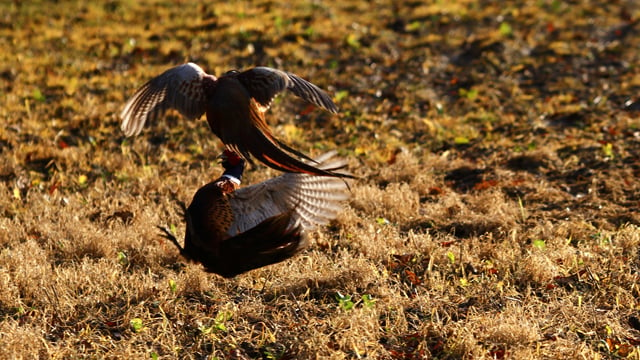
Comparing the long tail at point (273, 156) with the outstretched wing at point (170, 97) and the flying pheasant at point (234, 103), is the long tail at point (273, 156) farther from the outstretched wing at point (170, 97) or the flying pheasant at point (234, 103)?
the outstretched wing at point (170, 97)

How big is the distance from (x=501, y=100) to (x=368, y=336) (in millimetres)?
5789

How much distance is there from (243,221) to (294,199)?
48cm

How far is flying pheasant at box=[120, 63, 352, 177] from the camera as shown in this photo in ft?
12.3

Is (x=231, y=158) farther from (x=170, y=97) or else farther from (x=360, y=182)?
(x=360, y=182)

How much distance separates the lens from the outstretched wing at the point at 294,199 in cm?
446

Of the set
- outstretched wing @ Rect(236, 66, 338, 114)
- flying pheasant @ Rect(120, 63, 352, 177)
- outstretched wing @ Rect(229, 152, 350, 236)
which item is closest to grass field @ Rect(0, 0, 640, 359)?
outstretched wing @ Rect(229, 152, 350, 236)

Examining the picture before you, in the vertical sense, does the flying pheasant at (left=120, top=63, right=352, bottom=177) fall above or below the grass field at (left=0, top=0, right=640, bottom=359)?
above

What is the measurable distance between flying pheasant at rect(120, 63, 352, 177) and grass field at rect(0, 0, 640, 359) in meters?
1.10

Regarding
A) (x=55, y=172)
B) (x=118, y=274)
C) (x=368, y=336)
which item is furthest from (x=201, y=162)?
(x=368, y=336)

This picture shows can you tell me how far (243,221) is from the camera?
175 inches

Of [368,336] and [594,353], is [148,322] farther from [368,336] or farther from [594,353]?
[594,353]

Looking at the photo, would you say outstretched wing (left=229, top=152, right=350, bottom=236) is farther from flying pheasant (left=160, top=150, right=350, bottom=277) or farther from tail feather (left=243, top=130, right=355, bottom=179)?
tail feather (left=243, top=130, right=355, bottom=179)

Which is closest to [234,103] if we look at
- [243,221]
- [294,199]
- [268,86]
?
[268,86]

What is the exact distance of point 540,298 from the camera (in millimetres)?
4457
